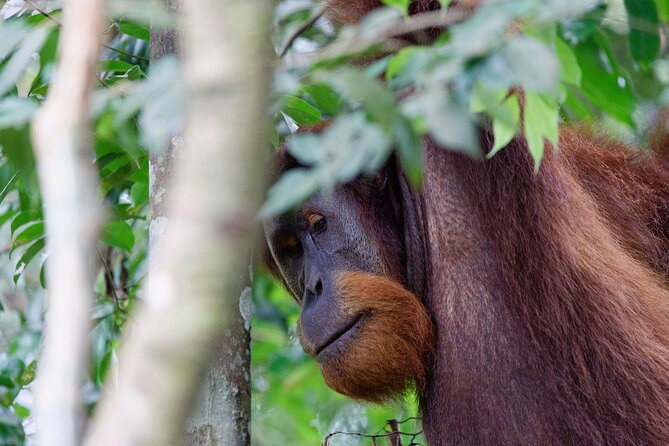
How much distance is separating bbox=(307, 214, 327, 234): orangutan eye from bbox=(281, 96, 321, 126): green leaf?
1.11 ft

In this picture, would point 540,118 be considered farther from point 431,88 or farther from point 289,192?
point 289,192

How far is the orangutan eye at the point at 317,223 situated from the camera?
3.34 meters

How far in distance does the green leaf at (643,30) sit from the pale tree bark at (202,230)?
2109 mm

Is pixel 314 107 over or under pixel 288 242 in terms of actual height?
over

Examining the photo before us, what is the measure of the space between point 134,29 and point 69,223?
6.74ft

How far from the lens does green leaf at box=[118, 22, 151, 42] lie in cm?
303

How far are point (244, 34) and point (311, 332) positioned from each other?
6.66ft

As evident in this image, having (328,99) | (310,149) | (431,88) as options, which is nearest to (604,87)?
(328,99)

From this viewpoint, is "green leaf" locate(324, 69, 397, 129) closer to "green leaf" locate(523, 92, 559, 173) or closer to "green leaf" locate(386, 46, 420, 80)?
"green leaf" locate(386, 46, 420, 80)

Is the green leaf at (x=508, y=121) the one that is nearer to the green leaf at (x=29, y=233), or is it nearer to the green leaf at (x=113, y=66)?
the green leaf at (x=113, y=66)

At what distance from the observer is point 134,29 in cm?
304

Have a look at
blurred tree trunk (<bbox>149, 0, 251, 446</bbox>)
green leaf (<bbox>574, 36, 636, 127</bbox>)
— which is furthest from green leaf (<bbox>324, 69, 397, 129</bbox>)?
green leaf (<bbox>574, 36, 636, 127</bbox>)

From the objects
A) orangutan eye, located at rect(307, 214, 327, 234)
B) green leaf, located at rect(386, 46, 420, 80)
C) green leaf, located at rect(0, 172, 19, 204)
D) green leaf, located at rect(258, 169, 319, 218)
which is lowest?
orangutan eye, located at rect(307, 214, 327, 234)

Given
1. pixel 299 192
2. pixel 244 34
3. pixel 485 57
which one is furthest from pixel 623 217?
pixel 244 34
